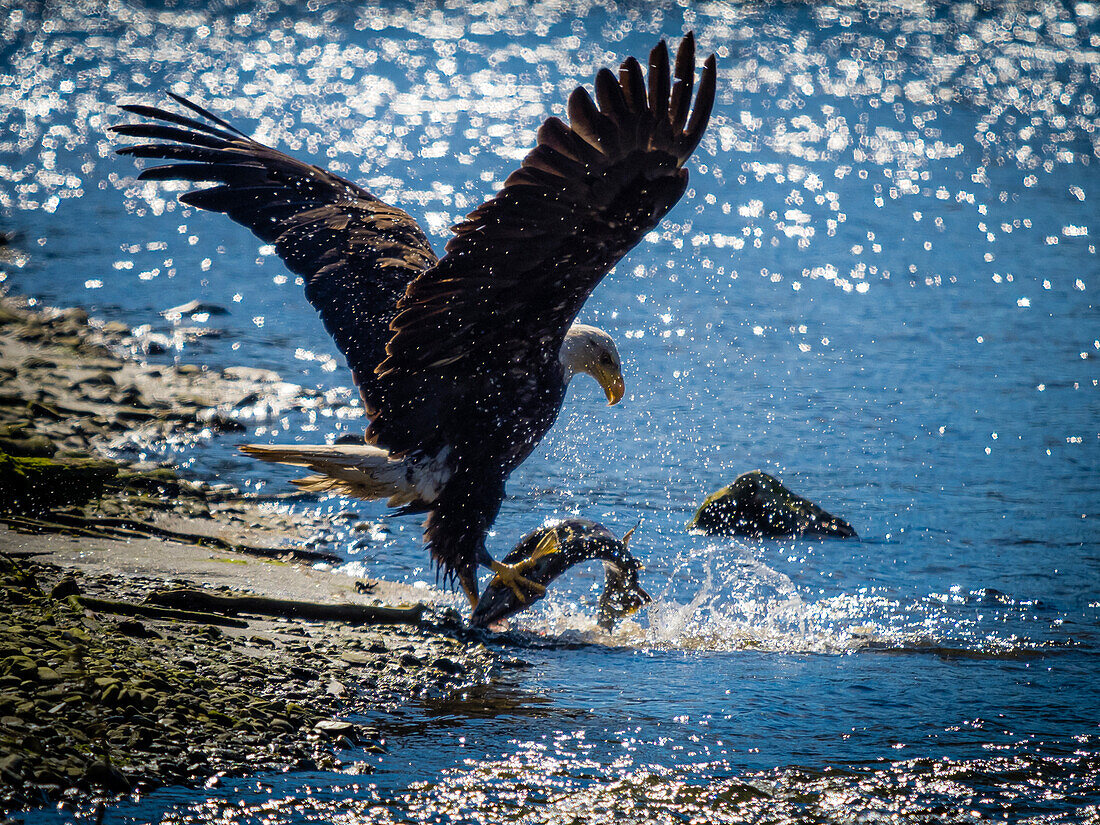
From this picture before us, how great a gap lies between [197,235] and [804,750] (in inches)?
410

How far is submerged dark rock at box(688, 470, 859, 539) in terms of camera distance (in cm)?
577

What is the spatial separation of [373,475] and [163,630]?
3.57 feet

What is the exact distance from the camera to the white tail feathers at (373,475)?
4613 millimetres

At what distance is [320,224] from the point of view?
5.29 meters

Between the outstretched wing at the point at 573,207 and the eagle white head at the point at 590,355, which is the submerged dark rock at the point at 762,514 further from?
the outstretched wing at the point at 573,207

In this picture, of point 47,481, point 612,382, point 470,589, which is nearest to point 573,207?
point 612,382

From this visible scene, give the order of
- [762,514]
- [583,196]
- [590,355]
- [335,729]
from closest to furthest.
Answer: [335,729] < [583,196] < [590,355] < [762,514]

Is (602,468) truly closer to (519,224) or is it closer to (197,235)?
(519,224)

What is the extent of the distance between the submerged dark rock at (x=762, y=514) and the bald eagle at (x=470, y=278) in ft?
3.99

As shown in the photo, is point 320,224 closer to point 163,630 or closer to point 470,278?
point 470,278

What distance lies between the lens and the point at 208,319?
9.37 meters

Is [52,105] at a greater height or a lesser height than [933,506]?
greater

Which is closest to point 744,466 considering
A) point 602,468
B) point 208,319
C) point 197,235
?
point 602,468

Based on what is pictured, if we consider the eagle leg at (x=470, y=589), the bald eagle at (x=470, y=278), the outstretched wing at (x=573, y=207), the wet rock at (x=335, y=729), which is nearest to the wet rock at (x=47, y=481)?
the bald eagle at (x=470, y=278)
